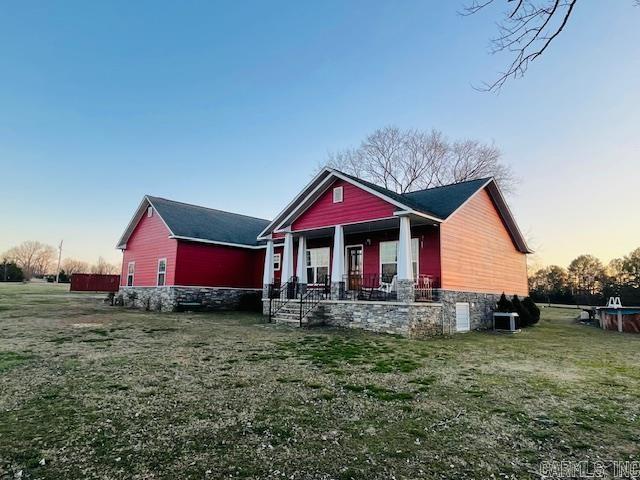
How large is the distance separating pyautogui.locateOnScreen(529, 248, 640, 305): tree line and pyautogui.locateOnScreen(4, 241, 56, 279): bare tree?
277ft

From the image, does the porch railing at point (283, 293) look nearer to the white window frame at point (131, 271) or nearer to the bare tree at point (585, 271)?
the white window frame at point (131, 271)

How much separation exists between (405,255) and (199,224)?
13.9 metres

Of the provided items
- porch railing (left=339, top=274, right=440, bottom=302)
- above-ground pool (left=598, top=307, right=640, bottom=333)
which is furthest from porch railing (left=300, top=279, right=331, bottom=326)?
above-ground pool (left=598, top=307, right=640, bottom=333)

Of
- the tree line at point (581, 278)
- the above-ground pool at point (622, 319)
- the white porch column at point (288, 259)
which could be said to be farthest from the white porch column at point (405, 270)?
the tree line at point (581, 278)

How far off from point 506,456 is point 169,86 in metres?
19.4

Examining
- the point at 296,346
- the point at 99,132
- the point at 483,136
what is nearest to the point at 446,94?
the point at 296,346

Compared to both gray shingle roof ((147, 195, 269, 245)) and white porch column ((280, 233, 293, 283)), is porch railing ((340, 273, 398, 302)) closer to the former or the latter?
white porch column ((280, 233, 293, 283))

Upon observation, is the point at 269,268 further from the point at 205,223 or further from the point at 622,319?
the point at 622,319

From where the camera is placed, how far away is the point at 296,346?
8.97m

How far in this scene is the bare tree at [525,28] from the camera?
3804mm

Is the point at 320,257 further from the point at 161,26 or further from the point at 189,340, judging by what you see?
the point at 161,26

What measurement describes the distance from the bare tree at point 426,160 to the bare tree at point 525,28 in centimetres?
2853

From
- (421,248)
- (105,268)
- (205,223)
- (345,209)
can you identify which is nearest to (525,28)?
(345,209)

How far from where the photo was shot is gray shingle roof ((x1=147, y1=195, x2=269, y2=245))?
19.9 m
